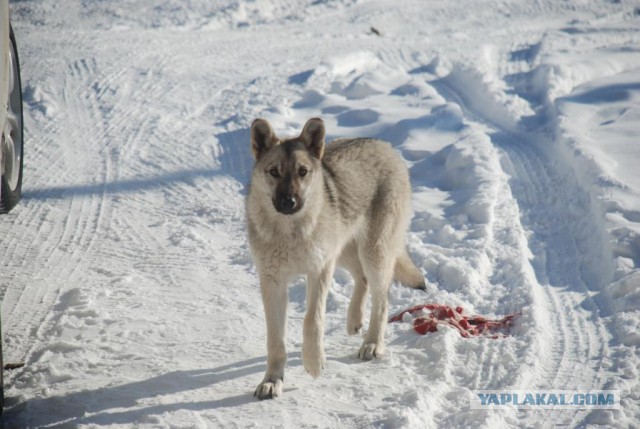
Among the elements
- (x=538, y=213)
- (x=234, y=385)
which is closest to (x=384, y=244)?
(x=234, y=385)

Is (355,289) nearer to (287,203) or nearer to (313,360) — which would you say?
(313,360)

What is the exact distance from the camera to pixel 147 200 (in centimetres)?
779

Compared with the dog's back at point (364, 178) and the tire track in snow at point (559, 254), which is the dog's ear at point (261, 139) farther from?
the tire track in snow at point (559, 254)

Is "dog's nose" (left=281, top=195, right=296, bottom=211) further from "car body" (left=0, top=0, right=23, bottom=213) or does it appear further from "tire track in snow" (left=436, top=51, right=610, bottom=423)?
"car body" (left=0, top=0, right=23, bottom=213)

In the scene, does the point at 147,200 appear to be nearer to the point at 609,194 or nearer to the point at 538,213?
the point at 538,213

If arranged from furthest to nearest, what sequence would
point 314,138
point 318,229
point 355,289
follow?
point 355,289 < point 314,138 < point 318,229

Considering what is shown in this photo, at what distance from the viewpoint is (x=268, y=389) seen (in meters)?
4.49

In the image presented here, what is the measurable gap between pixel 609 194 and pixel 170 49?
846 cm

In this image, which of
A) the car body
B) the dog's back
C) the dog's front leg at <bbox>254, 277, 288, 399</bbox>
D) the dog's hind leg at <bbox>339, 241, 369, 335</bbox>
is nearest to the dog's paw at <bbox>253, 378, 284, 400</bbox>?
the dog's front leg at <bbox>254, 277, 288, 399</bbox>

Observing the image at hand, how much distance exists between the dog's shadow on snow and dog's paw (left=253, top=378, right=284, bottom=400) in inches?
1.9

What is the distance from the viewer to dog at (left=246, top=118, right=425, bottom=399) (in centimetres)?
468

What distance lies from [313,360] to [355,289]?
941mm

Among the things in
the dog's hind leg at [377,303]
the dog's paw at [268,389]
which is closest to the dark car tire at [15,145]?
the dog's paw at [268,389]

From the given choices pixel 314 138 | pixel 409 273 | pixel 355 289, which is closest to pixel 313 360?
pixel 355 289
